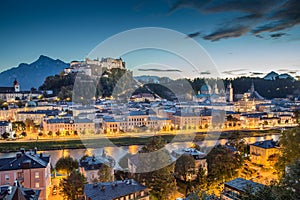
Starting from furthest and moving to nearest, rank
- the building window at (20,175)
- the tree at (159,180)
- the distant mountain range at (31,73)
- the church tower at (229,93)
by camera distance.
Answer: the distant mountain range at (31,73) < the church tower at (229,93) < the building window at (20,175) < the tree at (159,180)

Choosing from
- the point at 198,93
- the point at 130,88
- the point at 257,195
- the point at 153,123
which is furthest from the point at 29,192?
the point at 198,93

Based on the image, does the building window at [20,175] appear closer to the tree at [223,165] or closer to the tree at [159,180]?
the tree at [159,180]

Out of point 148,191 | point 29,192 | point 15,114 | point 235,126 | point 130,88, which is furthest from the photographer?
point 130,88

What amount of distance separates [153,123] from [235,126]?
17.0 feet

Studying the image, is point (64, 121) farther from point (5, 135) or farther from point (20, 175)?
point (20, 175)

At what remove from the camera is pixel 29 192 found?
3961 mm

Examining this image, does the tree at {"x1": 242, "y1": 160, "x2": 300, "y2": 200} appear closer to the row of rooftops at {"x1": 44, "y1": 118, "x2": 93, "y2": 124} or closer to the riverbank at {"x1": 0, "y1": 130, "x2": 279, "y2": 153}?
the riverbank at {"x1": 0, "y1": 130, "x2": 279, "y2": 153}

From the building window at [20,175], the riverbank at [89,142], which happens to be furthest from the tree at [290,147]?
the riverbank at [89,142]

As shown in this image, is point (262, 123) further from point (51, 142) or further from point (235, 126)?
point (51, 142)

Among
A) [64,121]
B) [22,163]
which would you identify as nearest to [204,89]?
[64,121]

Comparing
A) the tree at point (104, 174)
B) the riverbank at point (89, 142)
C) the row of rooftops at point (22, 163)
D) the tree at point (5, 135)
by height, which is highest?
the row of rooftops at point (22, 163)

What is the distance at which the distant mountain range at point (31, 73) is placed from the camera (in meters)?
60.2

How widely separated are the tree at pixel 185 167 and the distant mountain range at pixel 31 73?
193 feet

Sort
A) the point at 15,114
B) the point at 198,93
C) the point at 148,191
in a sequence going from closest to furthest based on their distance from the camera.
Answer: the point at 148,191 < the point at 15,114 < the point at 198,93
